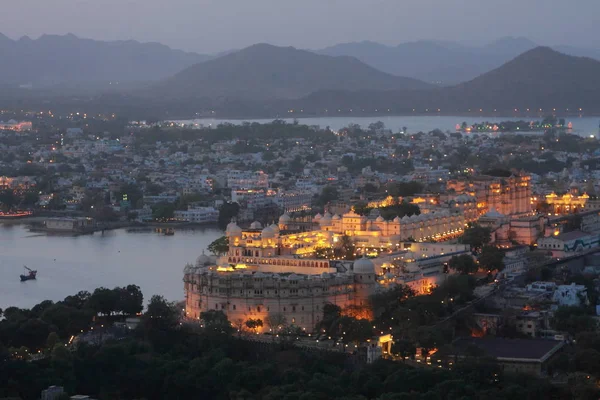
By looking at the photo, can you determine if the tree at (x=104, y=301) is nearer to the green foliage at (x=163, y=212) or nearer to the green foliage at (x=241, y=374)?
the green foliage at (x=241, y=374)

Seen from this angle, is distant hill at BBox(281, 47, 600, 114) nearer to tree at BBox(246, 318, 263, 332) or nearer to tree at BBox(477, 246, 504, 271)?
tree at BBox(477, 246, 504, 271)

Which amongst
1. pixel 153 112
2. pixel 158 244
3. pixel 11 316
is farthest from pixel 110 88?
pixel 11 316

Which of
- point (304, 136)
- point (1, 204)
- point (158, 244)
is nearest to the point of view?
point (158, 244)

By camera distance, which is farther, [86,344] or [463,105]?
[463,105]

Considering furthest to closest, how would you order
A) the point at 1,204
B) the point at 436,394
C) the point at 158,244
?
the point at 1,204, the point at 158,244, the point at 436,394

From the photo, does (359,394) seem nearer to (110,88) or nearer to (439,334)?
(439,334)

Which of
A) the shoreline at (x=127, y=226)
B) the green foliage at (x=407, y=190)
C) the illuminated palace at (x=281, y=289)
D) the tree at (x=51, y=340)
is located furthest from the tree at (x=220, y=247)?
the shoreline at (x=127, y=226)


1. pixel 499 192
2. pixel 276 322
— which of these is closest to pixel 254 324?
pixel 276 322
